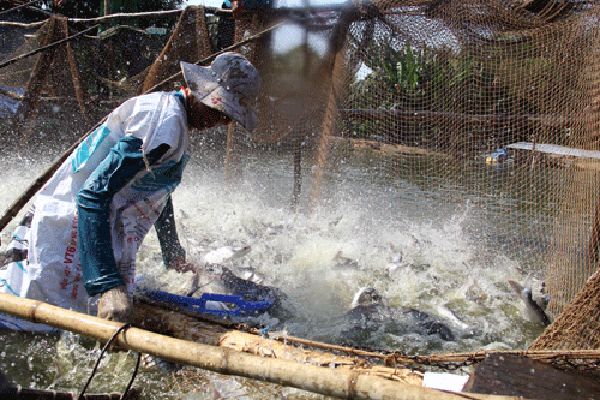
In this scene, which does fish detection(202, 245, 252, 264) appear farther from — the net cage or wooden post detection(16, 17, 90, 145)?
wooden post detection(16, 17, 90, 145)

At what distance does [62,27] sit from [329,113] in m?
5.04

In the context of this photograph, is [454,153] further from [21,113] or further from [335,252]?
[21,113]

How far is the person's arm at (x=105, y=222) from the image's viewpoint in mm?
1731

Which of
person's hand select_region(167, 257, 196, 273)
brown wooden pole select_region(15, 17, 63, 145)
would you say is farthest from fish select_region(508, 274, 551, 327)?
brown wooden pole select_region(15, 17, 63, 145)

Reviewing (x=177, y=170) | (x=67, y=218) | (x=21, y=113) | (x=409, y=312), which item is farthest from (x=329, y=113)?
(x=21, y=113)

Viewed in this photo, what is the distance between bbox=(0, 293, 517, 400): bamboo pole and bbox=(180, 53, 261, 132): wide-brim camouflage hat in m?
1.10

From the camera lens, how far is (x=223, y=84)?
6.75 ft

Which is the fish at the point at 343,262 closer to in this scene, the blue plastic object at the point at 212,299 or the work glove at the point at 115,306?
the blue plastic object at the point at 212,299

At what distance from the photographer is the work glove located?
168cm

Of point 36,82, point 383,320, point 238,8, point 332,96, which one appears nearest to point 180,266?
point 383,320

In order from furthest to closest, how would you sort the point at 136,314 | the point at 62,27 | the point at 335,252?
the point at 62,27, the point at 335,252, the point at 136,314

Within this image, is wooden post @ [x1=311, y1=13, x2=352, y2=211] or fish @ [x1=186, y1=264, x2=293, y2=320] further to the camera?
wooden post @ [x1=311, y1=13, x2=352, y2=211]

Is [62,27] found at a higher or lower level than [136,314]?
higher

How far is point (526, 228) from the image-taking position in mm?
5961
